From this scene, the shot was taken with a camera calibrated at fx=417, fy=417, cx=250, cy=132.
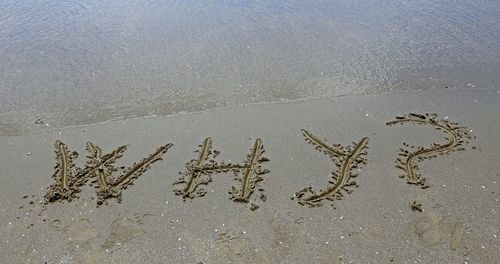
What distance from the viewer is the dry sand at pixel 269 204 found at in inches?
182

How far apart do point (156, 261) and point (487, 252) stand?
360 centimetres

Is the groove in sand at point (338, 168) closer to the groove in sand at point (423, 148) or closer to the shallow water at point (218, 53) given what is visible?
the groove in sand at point (423, 148)

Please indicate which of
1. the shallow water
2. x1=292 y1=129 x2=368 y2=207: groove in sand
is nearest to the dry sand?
x1=292 y1=129 x2=368 y2=207: groove in sand

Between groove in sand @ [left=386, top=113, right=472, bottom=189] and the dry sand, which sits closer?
the dry sand

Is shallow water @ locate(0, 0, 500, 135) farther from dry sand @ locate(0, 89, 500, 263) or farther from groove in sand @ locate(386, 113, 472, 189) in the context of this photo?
groove in sand @ locate(386, 113, 472, 189)

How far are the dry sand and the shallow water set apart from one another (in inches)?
28.9

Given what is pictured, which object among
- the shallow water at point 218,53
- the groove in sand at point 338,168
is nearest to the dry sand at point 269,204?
the groove in sand at point 338,168

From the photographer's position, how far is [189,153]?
19.9ft

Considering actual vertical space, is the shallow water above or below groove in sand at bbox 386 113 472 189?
above

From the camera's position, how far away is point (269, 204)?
205 inches

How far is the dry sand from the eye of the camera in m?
4.63

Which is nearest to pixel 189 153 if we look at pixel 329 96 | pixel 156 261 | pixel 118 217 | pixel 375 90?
pixel 118 217

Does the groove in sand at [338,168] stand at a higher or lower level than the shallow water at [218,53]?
lower

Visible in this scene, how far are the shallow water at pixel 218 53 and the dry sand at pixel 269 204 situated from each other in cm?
73
